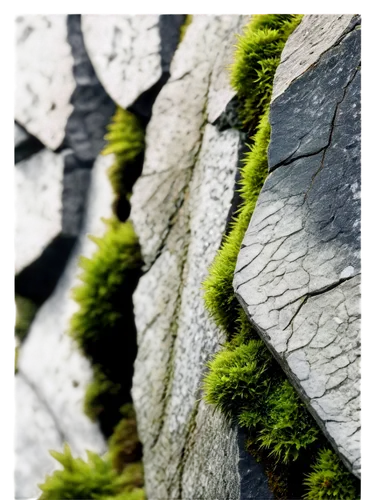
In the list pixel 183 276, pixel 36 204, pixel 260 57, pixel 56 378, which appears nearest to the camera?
pixel 260 57

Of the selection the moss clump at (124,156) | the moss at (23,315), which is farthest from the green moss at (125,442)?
the moss clump at (124,156)

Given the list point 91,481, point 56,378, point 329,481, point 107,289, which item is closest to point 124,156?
point 107,289

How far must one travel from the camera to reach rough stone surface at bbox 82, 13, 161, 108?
5.89 m

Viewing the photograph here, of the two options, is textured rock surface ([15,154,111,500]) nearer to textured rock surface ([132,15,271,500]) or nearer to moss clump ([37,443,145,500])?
moss clump ([37,443,145,500])

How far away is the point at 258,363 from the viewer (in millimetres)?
3270

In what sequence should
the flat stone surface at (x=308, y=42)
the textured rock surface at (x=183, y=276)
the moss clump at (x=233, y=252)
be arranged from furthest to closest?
1. the textured rock surface at (x=183, y=276)
2. the moss clump at (x=233, y=252)
3. the flat stone surface at (x=308, y=42)

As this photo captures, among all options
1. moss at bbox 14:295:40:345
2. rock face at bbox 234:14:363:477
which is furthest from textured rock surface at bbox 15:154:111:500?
rock face at bbox 234:14:363:477

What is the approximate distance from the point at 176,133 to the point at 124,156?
98 cm

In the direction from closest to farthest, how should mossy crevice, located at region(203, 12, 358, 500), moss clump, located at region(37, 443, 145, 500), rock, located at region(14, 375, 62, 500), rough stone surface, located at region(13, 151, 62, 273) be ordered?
mossy crevice, located at region(203, 12, 358, 500) → moss clump, located at region(37, 443, 145, 500) → rock, located at region(14, 375, 62, 500) → rough stone surface, located at region(13, 151, 62, 273)

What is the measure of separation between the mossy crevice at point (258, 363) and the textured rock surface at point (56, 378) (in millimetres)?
2929

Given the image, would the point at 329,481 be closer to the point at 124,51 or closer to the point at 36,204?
the point at 124,51

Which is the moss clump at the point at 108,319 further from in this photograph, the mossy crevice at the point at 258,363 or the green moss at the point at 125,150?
the mossy crevice at the point at 258,363

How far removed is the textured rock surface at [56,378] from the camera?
6.25 meters

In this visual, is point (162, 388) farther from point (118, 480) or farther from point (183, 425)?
point (118, 480)
